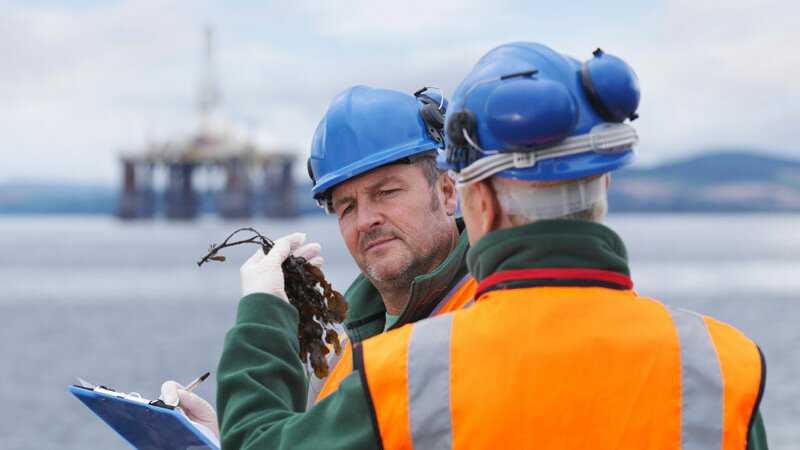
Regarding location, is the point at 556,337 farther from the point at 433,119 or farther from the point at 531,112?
the point at 433,119

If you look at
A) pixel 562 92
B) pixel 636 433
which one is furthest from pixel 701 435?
pixel 562 92

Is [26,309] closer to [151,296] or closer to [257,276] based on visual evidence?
[151,296]

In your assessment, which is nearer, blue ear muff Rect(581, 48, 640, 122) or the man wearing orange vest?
the man wearing orange vest

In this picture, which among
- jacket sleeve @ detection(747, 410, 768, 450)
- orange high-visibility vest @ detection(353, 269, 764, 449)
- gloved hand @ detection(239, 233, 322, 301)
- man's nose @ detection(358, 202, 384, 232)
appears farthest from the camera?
man's nose @ detection(358, 202, 384, 232)

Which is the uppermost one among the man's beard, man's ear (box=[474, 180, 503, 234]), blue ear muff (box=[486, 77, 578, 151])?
blue ear muff (box=[486, 77, 578, 151])

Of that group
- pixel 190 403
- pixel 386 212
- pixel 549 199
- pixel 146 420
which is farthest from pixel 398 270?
pixel 549 199

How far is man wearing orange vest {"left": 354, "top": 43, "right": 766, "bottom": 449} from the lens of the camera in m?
1.96

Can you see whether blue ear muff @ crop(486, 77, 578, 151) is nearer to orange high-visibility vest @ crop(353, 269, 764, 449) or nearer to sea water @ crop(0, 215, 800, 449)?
orange high-visibility vest @ crop(353, 269, 764, 449)

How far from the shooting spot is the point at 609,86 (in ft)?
6.86

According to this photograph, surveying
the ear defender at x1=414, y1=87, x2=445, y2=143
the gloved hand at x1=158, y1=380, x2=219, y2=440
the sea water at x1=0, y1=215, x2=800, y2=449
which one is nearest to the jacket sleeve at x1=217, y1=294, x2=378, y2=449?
the gloved hand at x1=158, y1=380, x2=219, y2=440

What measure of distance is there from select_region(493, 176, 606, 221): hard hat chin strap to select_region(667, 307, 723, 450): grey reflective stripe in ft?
1.05

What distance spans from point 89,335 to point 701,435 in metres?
42.8

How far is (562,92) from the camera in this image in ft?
6.64

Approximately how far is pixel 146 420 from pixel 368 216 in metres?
0.89
